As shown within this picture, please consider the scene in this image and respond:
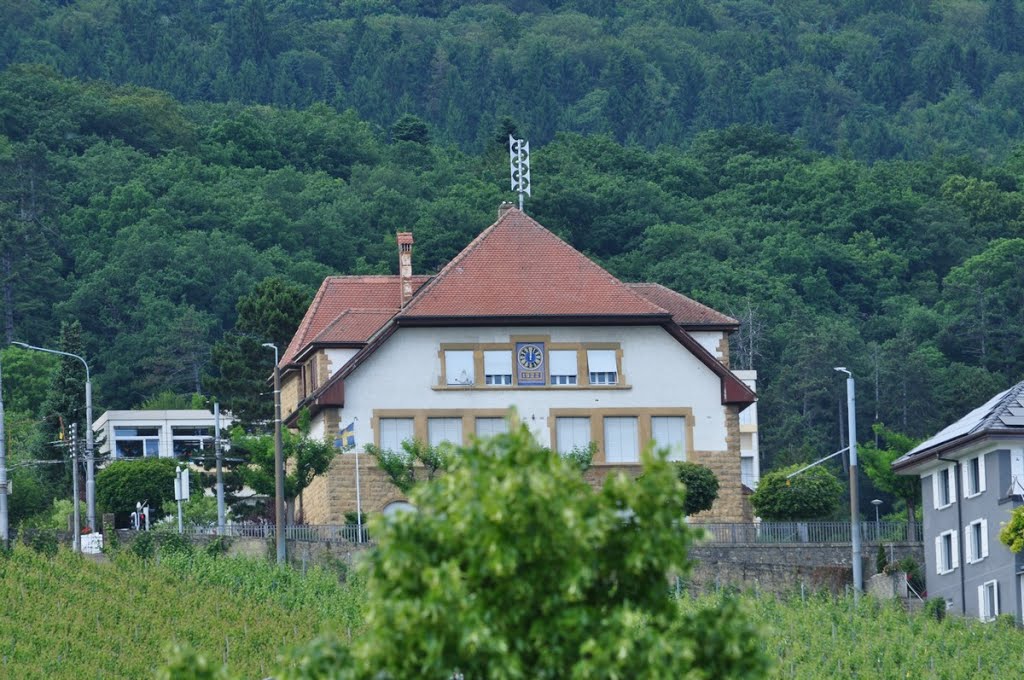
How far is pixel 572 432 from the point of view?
74562mm

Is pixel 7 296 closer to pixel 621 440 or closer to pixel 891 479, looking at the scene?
pixel 621 440

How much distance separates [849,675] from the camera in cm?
5191

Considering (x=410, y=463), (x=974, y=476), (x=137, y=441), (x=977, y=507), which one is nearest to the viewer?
(x=977, y=507)

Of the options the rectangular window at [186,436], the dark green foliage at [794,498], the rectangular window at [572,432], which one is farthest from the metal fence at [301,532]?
the rectangular window at [186,436]

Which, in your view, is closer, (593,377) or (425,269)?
(593,377)

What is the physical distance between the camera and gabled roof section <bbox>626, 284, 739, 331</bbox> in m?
78.9

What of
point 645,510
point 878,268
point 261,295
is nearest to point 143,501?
point 261,295

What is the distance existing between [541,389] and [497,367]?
144 centimetres

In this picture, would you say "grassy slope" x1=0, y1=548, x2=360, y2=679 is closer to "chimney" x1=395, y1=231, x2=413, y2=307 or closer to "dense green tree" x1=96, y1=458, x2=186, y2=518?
"dense green tree" x1=96, y1=458, x2=186, y2=518

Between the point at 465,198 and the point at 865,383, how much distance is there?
4075cm

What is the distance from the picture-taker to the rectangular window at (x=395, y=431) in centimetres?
7412

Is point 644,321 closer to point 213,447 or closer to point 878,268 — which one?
point 213,447

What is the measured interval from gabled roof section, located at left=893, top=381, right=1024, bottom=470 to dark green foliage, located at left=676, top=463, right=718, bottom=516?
5.05 metres

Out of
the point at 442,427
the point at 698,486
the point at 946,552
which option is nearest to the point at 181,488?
the point at 442,427
